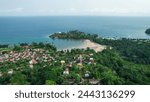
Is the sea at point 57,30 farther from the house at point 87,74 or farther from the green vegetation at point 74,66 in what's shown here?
the house at point 87,74

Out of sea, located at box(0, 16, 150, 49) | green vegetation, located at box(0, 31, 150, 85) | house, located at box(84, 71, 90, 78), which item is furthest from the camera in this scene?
sea, located at box(0, 16, 150, 49)

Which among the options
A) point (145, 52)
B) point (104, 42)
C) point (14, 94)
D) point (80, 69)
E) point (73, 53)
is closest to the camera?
point (14, 94)

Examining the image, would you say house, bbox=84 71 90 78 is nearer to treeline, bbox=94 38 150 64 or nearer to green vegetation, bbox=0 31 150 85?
green vegetation, bbox=0 31 150 85

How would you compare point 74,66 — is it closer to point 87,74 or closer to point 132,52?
point 87,74

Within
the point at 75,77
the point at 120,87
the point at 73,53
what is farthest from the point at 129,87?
the point at 73,53

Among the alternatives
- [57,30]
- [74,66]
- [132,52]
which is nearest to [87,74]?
[74,66]

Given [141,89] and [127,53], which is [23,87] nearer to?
[141,89]

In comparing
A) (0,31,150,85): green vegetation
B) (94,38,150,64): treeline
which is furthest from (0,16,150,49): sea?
(0,31,150,85): green vegetation

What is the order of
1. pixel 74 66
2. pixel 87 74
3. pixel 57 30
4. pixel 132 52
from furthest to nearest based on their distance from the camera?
pixel 57 30
pixel 132 52
pixel 74 66
pixel 87 74
